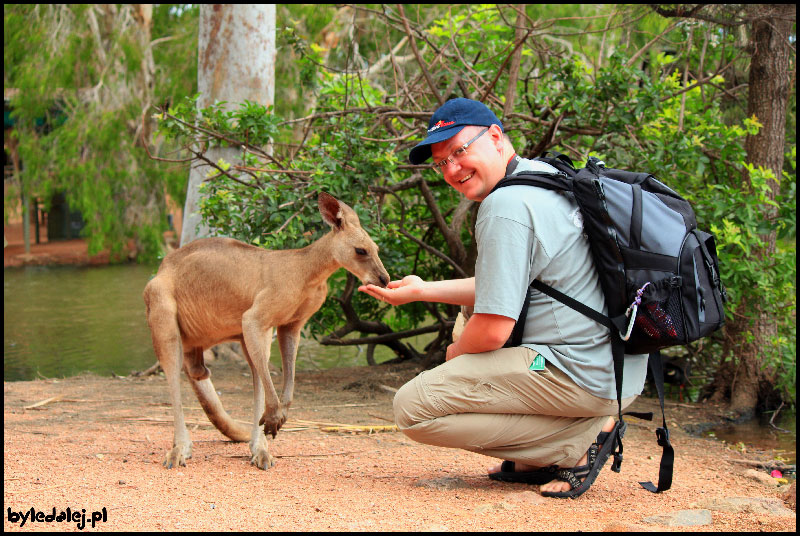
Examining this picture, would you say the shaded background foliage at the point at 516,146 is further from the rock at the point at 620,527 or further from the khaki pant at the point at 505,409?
the rock at the point at 620,527

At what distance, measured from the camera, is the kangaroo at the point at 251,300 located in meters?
4.34

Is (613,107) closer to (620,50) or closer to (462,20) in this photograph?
(620,50)

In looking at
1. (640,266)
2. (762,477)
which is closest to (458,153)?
(640,266)

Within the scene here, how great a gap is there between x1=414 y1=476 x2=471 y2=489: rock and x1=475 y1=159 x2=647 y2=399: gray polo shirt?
0.82m

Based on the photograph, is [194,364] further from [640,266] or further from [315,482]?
[640,266]

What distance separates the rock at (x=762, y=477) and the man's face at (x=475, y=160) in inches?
101

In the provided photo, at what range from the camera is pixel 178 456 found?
4.40 metres

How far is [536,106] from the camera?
23.4 feet

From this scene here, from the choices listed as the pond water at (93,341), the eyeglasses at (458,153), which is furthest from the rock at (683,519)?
the pond water at (93,341)

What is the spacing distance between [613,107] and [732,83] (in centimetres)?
242

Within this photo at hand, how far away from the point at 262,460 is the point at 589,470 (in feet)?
5.60

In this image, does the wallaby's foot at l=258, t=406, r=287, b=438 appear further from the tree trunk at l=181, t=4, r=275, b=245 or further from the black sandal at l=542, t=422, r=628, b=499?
the tree trunk at l=181, t=4, r=275, b=245

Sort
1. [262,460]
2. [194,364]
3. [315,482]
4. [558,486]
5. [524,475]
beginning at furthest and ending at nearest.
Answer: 1. [194,364]
2. [262,460]
3. [315,482]
4. [524,475]
5. [558,486]

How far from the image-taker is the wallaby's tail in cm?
482
